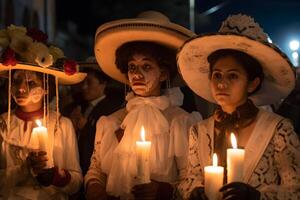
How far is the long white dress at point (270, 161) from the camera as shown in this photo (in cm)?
295

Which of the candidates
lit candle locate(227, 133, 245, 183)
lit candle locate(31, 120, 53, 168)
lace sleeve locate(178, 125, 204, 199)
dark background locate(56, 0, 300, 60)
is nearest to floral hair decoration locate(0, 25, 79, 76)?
lit candle locate(31, 120, 53, 168)

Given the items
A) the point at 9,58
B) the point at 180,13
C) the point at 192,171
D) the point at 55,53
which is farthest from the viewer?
the point at 180,13

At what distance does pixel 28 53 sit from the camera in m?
3.67

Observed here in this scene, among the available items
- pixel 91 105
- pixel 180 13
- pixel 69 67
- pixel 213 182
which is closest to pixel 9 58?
pixel 69 67

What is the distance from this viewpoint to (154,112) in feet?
12.0

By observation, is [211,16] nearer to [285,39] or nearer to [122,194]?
[285,39]

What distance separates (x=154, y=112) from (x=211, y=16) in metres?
11.8

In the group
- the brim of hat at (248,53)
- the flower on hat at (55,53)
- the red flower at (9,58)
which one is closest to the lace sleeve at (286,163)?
the brim of hat at (248,53)

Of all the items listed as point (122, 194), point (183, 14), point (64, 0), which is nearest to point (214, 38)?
point (122, 194)

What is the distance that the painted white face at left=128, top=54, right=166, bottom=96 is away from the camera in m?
3.61

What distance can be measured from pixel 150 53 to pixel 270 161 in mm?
1077

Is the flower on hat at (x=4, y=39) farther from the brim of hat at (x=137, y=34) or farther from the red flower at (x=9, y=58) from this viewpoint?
the brim of hat at (x=137, y=34)

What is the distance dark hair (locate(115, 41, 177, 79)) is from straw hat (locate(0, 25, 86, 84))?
310mm

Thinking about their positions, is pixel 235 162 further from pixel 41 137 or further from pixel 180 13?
pixel 180 13
